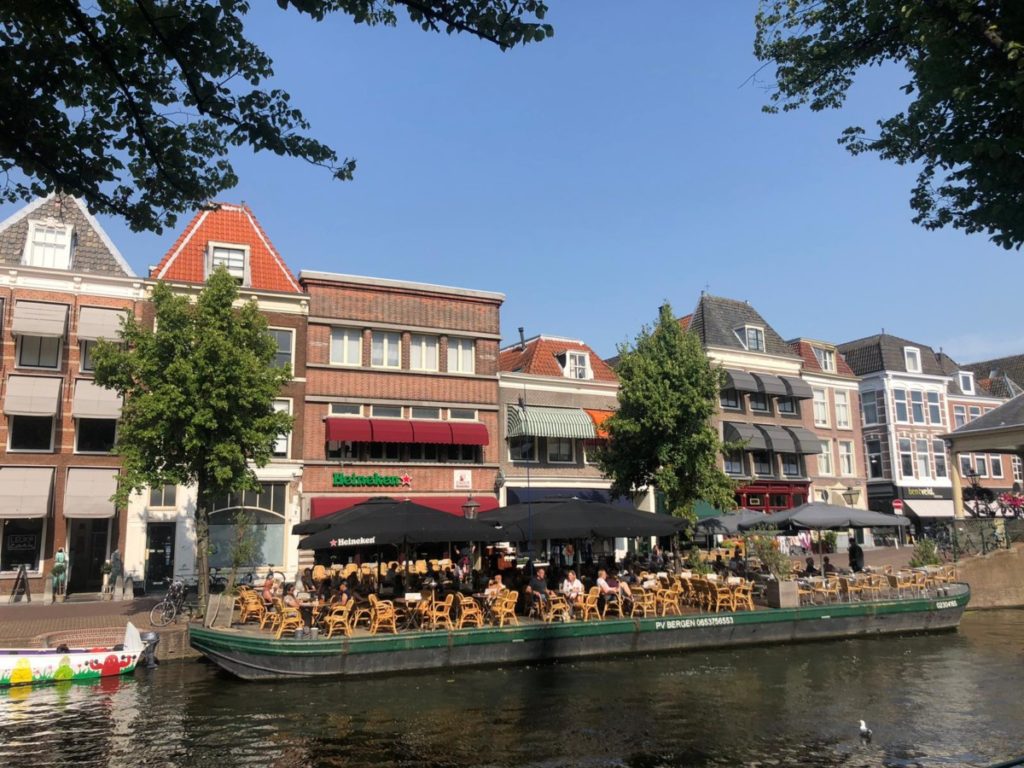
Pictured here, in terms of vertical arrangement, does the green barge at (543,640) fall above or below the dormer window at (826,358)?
below

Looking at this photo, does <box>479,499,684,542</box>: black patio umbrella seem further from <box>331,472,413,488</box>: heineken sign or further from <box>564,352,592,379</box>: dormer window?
<box>564,352,592,379</box>: dormer window

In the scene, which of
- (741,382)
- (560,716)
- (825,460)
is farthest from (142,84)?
(825,460)

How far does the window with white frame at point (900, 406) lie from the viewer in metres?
48.9

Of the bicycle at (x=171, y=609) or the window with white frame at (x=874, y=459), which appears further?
the window with white frame at (x=874, y=459)

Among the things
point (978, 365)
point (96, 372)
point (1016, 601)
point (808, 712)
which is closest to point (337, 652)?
point (808, 712)

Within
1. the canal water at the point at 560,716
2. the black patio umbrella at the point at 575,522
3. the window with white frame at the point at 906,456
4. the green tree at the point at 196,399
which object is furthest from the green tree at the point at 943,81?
the window with white frame at the point at 906,456

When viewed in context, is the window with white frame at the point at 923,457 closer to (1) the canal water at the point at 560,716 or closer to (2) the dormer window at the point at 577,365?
(2) the dormer window at the point at 577,365

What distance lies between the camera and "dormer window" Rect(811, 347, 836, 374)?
47.3 metres

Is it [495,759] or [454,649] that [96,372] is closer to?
[454,649]

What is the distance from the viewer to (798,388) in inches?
1700

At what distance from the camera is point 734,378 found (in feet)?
134

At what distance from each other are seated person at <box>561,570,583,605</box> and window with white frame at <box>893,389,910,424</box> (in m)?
37.4

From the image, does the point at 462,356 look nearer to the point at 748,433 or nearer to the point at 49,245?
the point at 49,245

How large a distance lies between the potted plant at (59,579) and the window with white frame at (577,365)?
70.9ft
